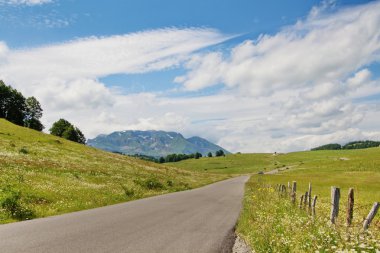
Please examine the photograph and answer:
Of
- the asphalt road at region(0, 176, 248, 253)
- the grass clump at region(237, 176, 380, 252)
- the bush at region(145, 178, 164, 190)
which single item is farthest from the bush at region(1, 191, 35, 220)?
the bush at region(145, 178, 164, 190)

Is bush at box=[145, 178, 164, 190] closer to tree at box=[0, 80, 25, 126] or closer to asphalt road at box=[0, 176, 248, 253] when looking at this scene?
asphalt road at box=[0, 176, 248, 253]

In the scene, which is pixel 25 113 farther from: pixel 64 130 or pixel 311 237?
pixel 311 237

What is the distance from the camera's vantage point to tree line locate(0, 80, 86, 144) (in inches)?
5197

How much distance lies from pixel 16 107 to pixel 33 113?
15216 mm

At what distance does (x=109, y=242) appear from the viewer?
12914 mm

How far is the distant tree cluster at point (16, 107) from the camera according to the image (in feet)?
431

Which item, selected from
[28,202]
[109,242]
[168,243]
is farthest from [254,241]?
[28,202]

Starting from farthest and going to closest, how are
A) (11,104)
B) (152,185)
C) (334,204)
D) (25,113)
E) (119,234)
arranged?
(25,113)
(11,104)
(152,185)
(119,234)
(334,204)

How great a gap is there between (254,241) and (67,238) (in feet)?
21.7

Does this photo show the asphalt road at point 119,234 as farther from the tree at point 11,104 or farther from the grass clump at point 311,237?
the tree at point 11,104

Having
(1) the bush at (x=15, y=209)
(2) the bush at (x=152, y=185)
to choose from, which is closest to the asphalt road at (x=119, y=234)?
(1) the bush at (x=15, y=209)

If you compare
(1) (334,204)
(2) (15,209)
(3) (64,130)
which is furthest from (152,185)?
(3) (64,130)

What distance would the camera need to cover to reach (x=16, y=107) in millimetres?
135125

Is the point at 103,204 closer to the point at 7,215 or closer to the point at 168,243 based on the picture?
the point at 7,215
